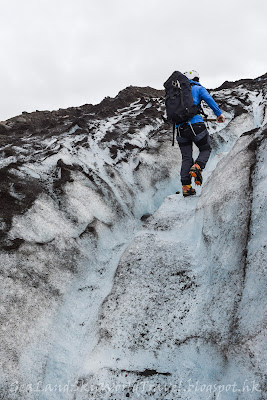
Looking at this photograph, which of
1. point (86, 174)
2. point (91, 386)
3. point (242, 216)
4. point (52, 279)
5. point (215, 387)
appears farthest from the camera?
point (86, 174)

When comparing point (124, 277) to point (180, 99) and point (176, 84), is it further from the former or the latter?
point (176, 84)

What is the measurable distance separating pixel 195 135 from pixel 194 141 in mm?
263

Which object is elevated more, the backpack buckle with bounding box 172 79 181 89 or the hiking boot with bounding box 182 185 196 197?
the backpack buckle with bounding box 172 79 181 89

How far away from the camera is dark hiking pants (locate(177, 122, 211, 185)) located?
910 centimetres

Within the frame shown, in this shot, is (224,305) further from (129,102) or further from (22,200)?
(129,102)

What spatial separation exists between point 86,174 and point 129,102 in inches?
578

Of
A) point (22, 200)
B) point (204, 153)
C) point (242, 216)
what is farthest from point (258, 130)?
point (22, 200)

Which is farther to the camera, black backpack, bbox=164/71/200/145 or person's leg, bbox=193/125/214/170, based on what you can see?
person's leg, bbox=193/125/214/170

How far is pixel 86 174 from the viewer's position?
10.1 meters

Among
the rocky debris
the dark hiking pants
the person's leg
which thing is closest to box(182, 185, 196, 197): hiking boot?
the dark hiking pants

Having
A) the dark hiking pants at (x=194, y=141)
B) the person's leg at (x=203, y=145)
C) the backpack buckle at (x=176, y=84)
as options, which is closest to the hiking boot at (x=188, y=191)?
the dark hiking pants at (x=194, y=141)

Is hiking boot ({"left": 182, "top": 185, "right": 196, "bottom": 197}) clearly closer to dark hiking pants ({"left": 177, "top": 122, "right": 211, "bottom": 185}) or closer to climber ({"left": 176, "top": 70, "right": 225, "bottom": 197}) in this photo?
climber ({"left": 176, "top": 70, "right": 225, "bottom": 197})

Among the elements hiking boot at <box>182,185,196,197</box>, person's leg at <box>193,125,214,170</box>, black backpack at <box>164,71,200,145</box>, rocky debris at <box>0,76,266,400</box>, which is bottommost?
rocky debris at <box>0,76,266,400</box>

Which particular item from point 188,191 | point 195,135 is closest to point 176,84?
point 195,135
